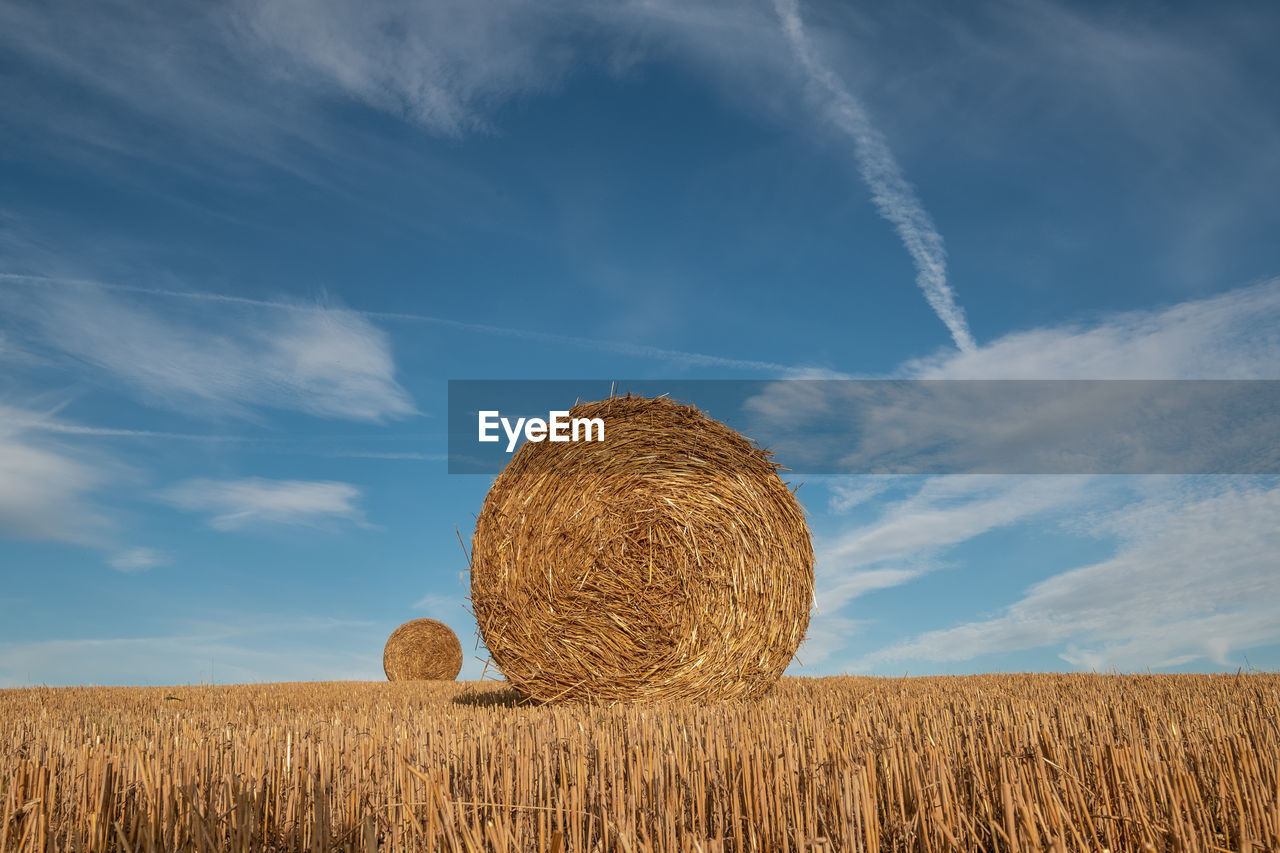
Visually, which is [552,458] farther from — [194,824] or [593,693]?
[194,824]

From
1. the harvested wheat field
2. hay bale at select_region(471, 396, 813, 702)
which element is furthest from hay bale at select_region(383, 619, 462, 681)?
the harvested wheat field

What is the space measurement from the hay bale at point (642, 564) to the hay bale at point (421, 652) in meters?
8.50

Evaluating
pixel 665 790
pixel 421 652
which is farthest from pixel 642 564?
pixel 421 652

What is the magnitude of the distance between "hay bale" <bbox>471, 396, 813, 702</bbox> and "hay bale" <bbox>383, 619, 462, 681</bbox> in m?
8.50

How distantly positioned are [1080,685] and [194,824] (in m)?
7.44

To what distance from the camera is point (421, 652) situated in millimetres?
14398

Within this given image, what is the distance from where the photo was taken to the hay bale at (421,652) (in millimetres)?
14266

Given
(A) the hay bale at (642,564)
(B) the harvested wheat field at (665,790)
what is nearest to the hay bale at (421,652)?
(A) the hay bale at (642,564)

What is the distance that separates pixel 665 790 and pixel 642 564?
384 centimetres

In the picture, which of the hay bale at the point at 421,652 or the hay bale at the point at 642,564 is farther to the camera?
the hay bale at the point at 421,652

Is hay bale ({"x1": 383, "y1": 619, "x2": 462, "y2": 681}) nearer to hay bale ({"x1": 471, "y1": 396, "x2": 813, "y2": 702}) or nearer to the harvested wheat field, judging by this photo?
hay bale ({"x1": 471, "y1": 396, "x2": 813, "y2": 702})

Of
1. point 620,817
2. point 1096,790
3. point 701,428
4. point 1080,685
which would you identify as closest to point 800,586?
point 701,428

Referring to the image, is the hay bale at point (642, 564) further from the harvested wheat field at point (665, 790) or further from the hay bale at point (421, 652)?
the hay bale at point (421, 652)

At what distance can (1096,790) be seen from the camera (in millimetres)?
2590
